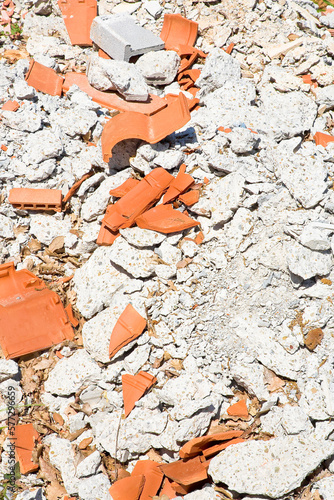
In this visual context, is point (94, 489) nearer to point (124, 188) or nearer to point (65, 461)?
point (65, 461)

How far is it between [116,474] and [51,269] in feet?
6.55

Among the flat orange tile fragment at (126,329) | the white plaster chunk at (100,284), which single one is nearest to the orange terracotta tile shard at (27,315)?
the white plaster chunk at (100,284)

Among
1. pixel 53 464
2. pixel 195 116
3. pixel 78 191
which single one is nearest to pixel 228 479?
pixel 53 464

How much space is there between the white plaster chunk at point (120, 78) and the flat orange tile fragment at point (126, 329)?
2641 mm

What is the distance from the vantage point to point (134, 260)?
12.1 ft

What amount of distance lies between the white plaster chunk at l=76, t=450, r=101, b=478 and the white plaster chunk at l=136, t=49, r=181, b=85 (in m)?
4.22

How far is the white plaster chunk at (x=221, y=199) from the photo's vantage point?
364 cm

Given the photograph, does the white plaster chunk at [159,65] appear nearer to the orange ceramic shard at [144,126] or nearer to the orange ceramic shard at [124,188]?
the orange ceramic shard at [144,126]

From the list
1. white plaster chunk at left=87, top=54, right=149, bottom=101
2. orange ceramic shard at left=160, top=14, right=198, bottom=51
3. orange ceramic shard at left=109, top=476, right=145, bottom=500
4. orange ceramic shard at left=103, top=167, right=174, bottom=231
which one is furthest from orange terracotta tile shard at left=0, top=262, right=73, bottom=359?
orange ceramic shard at left=160, top=14, right=198, bottom=51

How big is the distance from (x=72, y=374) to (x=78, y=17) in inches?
184

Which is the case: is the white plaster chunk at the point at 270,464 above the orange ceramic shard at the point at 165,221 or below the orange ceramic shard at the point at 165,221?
below

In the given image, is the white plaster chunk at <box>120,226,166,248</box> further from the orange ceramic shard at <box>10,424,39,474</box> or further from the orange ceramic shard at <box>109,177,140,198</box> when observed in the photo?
the orange ceramic shard at <box>10,424,39,474</box>

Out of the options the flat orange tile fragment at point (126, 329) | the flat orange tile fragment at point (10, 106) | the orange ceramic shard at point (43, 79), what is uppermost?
the orange ceramic shard at point (43, 79)

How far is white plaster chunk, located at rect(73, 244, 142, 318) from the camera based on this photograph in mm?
3771
